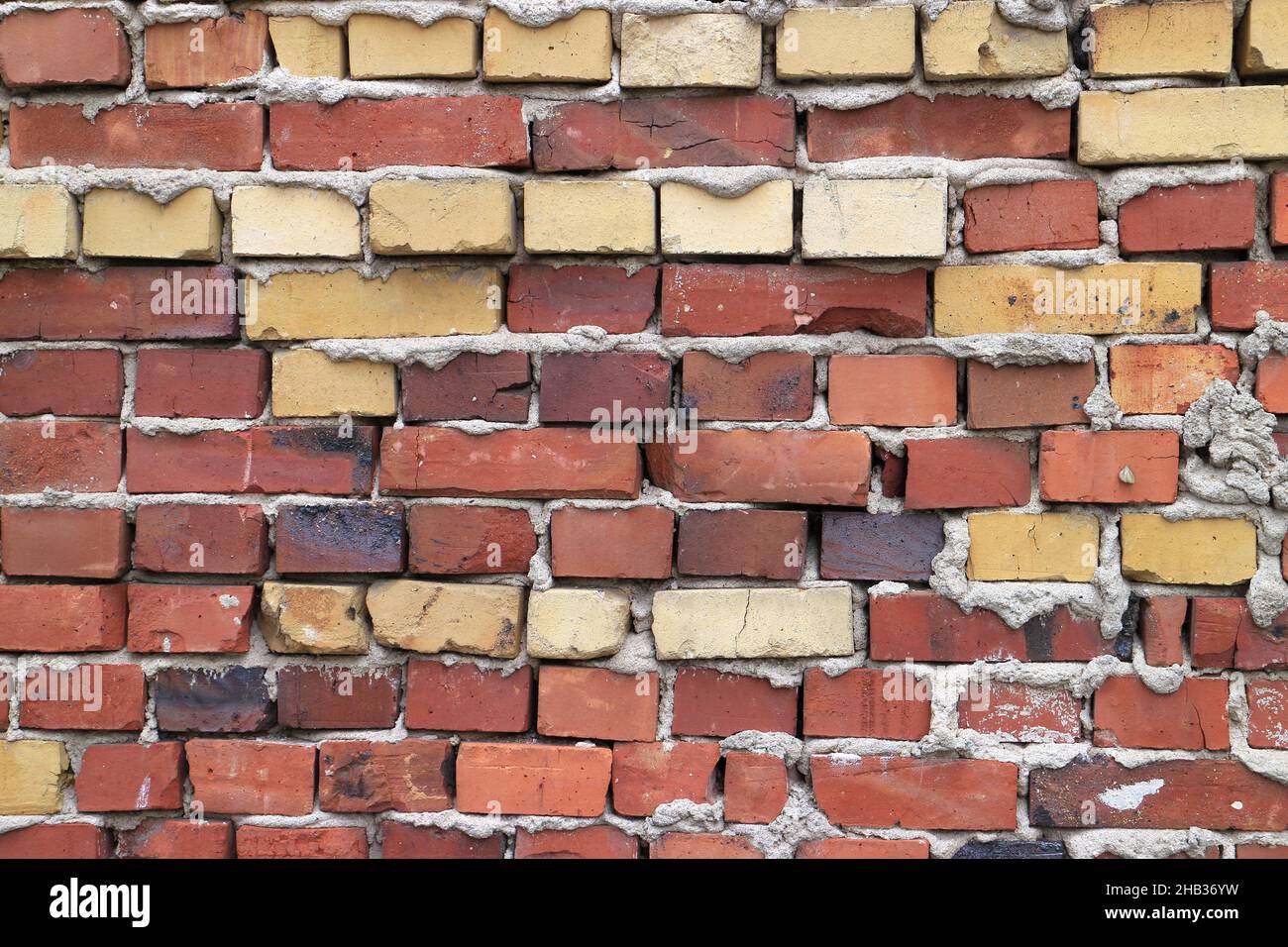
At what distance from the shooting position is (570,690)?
120cm

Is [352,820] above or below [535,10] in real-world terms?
below

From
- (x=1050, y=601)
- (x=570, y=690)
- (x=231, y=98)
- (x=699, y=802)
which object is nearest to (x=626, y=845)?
(x=699, y=802)

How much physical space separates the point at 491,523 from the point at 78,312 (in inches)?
23.6

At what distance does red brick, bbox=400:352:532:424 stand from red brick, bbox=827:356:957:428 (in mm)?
399

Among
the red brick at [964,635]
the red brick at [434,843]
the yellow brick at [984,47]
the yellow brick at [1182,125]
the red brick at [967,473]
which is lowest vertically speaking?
the red brick at [434,843]

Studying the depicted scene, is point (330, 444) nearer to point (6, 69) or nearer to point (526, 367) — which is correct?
point (526, 367)

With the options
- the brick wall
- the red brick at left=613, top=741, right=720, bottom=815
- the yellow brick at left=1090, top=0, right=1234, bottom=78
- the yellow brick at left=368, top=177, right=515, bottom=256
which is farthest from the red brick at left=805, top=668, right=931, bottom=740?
the yellow brick at left=1090, top=0, right=1234, bottom=78

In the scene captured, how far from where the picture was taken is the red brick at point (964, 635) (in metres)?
1.17

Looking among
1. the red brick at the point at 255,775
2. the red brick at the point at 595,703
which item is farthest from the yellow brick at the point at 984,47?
the red brick at the point at 255,775

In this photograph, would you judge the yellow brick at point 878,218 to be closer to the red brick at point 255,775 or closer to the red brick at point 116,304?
the red brick at point 116,304

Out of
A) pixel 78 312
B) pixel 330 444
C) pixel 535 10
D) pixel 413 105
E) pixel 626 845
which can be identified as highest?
pixel 535 10

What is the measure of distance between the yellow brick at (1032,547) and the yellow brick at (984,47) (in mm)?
546

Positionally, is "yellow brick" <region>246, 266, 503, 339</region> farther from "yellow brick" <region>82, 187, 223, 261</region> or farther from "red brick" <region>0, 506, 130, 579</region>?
"red brick" <region>0, 506, 130, 579</region>

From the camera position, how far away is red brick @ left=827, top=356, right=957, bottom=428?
117 cm
